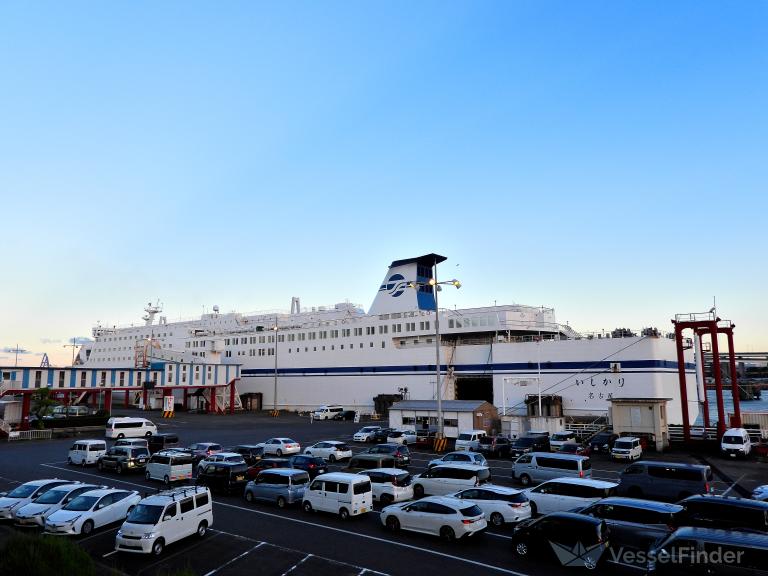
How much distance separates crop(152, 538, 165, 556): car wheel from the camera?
13.7 meters

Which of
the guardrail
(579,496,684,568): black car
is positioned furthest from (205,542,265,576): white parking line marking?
the guardrail

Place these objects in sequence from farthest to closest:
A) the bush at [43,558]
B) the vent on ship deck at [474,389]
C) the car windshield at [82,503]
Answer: the vent on ship deck at [474,389]
the car windshield at [82,503]
the bush at [43,558]

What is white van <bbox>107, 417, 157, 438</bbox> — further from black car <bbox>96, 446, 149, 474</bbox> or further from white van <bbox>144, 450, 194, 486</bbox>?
white van <bbox>144, 450, 194, 486</bbox>

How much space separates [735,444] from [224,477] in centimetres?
2908

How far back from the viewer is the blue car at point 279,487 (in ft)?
62.6

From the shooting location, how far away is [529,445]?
101 feet

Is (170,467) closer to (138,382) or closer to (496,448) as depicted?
(496,448)

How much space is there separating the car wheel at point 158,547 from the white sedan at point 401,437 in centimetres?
2271

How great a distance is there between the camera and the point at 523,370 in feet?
157

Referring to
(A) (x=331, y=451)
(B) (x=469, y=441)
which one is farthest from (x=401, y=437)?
(A) (x=331, y=451)

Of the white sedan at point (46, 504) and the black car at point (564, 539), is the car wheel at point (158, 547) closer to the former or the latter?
the white sedan at point (46, 504)

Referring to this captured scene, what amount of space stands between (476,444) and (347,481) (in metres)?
16.4

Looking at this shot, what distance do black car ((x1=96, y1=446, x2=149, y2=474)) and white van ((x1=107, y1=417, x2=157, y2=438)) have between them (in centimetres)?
1342

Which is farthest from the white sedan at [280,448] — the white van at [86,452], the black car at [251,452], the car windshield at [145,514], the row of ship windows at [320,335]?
the row of ship windows at [320,335]
